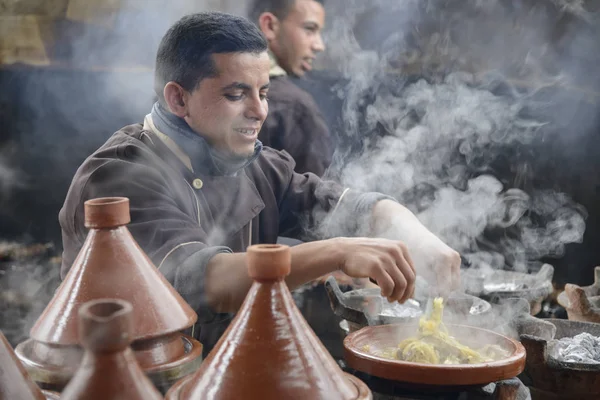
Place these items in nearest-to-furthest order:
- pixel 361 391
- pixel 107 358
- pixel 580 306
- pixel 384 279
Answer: pixel 107 358 → pixel 361 391 → pixel 384 279 → pixel 580 306

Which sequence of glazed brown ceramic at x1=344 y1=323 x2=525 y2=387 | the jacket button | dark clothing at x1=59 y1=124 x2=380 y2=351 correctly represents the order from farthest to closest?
the jacket button → dark clothing at x1=59 y1=124 x2=380 y2=351 → glazed brown ceramic at x1=344 y1=323 x2=525 y2=387

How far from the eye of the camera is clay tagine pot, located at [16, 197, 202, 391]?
136 cm

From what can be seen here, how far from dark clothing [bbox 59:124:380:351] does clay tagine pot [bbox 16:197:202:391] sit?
78 centimetres

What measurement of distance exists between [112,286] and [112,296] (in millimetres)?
24


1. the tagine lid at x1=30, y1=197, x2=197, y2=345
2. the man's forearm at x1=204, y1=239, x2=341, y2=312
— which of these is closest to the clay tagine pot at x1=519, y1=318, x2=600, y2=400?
the man's forearm at x1=204, y1=239, x2=341, y2=312

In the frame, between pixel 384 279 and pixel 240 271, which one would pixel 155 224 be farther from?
pixel 384 279

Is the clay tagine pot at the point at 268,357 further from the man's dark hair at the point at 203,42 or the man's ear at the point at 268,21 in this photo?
the man's ear at the point at 268,21

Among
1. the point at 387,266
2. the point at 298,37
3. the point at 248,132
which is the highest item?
the point at 298,37

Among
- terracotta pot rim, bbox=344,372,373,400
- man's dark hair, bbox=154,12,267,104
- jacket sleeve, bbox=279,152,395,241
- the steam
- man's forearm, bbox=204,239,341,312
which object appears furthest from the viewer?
the steam

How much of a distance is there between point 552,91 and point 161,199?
4.90 metres

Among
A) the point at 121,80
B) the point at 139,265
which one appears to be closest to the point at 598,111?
the point at 121,80

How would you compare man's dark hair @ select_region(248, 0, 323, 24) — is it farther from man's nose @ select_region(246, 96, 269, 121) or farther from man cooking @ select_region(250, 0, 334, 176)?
man's nose @ select_region(246, 96, 269, 121)

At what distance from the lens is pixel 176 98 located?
295 centimetres

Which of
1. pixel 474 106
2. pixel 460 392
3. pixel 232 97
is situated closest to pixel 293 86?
pixel 232 97
